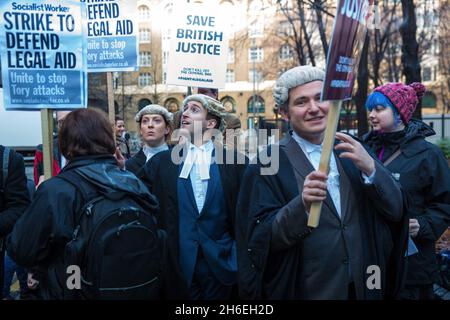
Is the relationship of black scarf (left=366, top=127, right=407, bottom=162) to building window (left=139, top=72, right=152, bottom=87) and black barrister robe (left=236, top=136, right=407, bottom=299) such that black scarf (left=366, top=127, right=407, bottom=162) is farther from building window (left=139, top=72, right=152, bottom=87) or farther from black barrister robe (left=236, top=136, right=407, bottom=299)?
building window (left=139, top=72, right=152, bottom=87)

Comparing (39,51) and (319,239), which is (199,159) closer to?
(319,239)

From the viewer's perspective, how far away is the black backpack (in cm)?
230

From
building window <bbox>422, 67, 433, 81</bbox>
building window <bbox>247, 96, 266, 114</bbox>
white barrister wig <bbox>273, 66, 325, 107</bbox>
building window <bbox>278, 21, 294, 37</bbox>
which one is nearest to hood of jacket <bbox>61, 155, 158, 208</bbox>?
A: white barrister wig <bbox>273, 66, 325, 107</bbox>

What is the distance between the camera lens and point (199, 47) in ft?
17.8

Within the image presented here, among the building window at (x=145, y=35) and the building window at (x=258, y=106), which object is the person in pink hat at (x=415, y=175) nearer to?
the building window at (x=145, y=35)

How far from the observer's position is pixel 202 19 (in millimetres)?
5520

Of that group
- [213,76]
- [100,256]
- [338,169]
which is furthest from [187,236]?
[213,76]

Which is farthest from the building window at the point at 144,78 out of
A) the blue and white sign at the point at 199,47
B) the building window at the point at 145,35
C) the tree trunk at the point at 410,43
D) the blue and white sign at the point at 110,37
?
the blue and white sign at the point at 199,47

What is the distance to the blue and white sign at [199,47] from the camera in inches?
209

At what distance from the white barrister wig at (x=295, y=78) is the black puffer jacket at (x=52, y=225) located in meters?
0.97

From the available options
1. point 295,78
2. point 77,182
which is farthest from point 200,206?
point 295,78

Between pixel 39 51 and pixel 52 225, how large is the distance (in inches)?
67.0

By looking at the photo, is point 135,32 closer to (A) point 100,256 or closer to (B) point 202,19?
(B) point 202,19

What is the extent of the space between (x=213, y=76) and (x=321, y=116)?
10.4 ft
